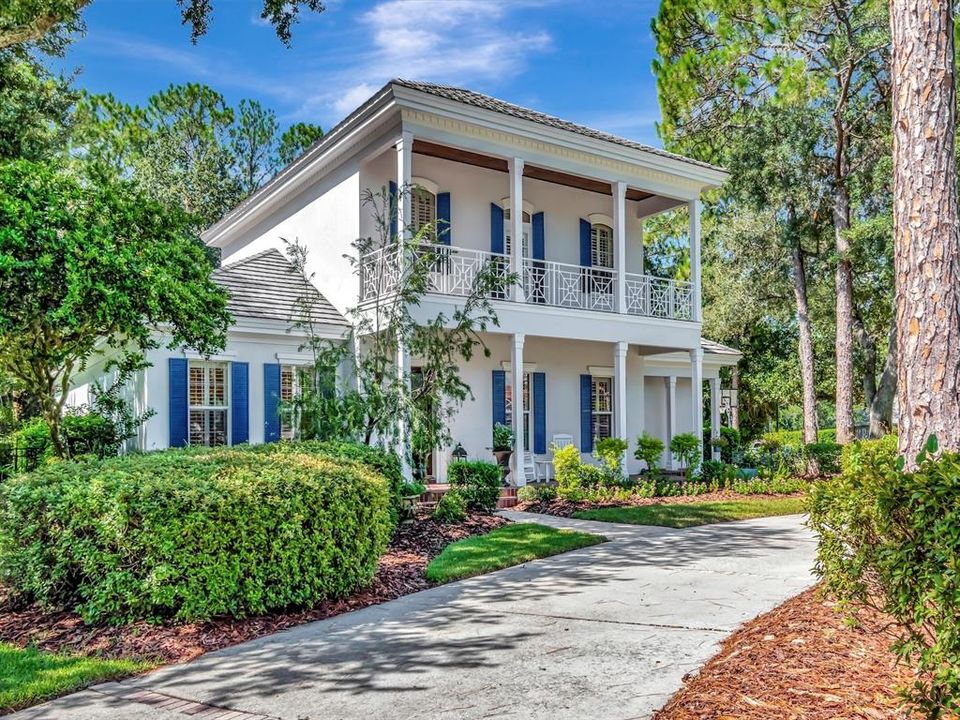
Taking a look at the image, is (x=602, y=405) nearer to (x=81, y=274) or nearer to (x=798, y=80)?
(x=798, y=80)

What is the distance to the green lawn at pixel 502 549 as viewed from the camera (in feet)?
25.5

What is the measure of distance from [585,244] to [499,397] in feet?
14.7

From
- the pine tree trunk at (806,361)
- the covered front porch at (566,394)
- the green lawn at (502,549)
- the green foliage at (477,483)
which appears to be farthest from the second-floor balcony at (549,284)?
the pine tree trunk at (806,361)

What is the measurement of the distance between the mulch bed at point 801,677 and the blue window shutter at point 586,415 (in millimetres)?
12222

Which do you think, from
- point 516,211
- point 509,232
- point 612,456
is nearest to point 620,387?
point 612,456

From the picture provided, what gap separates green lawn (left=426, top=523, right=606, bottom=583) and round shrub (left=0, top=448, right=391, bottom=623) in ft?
4.66

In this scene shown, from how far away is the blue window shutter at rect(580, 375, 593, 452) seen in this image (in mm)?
17516

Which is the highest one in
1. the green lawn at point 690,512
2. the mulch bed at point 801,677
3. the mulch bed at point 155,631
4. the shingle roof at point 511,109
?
the shingle roof at point 511,109

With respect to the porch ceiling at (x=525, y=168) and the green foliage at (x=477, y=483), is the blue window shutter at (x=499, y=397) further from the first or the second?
the porch ceiling at (x=525, y=168)

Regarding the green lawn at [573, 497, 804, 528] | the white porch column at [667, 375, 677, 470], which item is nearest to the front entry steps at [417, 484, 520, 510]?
the green lawn at [573, 497, 804, 528]

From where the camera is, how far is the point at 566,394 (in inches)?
687

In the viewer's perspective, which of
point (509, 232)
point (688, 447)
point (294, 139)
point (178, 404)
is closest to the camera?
point (178, 404)

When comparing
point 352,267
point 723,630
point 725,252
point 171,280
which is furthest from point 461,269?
point 725,252

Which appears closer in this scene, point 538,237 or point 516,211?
point 516,211
